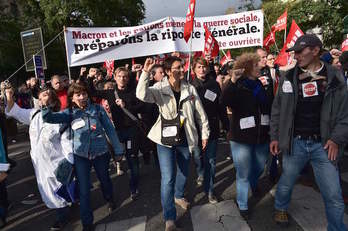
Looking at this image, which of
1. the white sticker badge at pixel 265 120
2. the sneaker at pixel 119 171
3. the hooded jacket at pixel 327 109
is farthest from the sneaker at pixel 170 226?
the sneaker at pixel 119 171

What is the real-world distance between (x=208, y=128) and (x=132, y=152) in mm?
1491

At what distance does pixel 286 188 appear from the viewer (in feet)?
10.2

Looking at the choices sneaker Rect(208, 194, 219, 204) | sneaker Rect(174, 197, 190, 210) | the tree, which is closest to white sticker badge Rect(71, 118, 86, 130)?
sneaker Rect(174, 197, 190, 210)

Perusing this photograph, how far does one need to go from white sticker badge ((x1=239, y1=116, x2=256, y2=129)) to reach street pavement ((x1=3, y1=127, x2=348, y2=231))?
1.10m

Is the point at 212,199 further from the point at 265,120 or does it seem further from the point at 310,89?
the point at 310,89

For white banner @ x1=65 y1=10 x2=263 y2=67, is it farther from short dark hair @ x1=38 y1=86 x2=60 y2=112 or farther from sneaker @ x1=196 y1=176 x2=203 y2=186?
sneaker @ x1=196 y1=176 x2=203 y2=186

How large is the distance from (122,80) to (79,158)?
4.83 ft

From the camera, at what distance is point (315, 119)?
9.14 feet

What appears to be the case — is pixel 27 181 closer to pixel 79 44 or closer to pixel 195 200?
pixel 79 44

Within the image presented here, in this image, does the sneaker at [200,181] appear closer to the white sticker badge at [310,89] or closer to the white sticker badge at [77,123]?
the white sticker badge at [77,123]

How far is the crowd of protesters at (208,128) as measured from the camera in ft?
8.98

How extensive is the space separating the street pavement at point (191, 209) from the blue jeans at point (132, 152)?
0.83ft

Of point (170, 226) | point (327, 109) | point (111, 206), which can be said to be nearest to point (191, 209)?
point (170, 226)

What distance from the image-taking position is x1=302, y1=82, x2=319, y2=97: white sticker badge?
2.73 meters
